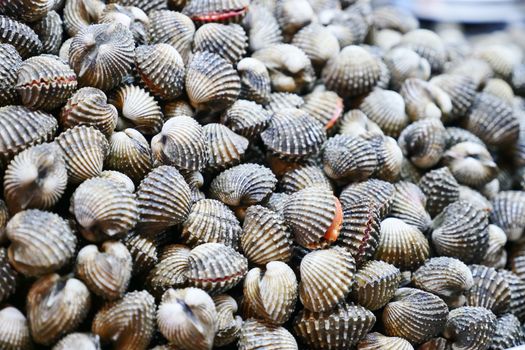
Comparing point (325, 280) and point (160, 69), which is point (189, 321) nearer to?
point (325, 280)

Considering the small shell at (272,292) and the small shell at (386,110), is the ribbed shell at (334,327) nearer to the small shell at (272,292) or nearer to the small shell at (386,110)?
the small shell at (272,292)

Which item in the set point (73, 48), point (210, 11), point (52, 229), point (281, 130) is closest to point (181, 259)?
point (52, 229)

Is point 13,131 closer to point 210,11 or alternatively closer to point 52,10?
point 52,10

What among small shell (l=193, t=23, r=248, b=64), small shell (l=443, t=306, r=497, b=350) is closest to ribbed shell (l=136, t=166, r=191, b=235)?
small shell (l=193, t=23, r=248, b=64)

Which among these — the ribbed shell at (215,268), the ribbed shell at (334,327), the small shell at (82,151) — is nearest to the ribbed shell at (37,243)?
the small shell at (82,151)

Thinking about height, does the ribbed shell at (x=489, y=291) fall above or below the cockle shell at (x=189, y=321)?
below

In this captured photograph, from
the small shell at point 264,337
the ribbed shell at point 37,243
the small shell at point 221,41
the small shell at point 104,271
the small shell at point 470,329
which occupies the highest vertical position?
the small shell at point 221,41

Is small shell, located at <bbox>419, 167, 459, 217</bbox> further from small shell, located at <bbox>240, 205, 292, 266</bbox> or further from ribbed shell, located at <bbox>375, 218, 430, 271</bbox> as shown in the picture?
small shell, located at <bbox>240, 205, 292, 266</bbox>
